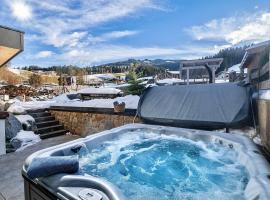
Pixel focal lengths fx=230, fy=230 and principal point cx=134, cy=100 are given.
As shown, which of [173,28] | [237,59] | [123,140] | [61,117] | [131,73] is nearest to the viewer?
[123,140]

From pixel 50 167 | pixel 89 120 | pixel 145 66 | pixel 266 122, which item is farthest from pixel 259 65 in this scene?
pixel 145 66

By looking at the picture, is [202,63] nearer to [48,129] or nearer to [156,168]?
[48,129]

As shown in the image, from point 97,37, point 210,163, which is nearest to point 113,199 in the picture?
point 210,163

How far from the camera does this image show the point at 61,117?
6551 mm

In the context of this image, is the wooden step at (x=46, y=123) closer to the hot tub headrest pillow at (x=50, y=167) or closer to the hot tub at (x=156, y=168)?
the hot tub at (x=156, y=168)

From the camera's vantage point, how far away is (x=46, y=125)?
20.4ft

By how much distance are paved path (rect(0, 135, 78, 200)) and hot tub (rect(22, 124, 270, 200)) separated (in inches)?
33.2

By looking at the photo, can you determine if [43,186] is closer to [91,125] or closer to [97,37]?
[91,125]

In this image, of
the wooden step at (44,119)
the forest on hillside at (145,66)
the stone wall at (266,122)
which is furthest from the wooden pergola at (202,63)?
the stone wall at (266,122)

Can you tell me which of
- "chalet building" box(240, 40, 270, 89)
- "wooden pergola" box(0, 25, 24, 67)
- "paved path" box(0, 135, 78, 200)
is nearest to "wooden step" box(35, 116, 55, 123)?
"paved path" box(0, 135, 78, 200)

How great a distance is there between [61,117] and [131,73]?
242 cm

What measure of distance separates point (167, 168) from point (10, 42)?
3.80 meters

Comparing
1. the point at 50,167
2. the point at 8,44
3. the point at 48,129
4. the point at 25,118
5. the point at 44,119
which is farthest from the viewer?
the point at 44,119

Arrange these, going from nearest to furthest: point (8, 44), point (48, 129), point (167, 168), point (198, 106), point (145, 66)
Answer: point (167, 168), point (198, 106), point (8, 44), point (48, 129), point (145, 66)
